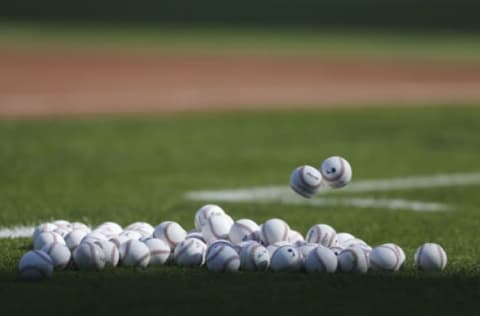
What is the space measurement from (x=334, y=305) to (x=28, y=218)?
3.77 m

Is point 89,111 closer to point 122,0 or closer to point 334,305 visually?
point 334,305

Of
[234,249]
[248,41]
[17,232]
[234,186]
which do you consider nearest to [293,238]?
[234,249]

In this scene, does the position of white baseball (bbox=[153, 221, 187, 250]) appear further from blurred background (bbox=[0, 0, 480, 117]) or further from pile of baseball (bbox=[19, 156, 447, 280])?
blurred background (bbox=[0, 0, 480, 117])

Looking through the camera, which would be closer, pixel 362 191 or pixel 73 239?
pixel 73 239

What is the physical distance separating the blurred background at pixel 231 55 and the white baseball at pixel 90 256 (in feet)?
38.8

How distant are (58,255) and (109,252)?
0.28 metres

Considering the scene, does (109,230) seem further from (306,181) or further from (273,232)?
(306,181)

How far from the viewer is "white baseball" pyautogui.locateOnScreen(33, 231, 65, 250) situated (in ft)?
20.5

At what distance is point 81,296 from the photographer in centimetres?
531

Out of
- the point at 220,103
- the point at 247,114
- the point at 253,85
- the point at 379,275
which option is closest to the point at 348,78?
the point at 253,85

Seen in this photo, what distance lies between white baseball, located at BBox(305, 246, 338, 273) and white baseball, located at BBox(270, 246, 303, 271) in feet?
0.18

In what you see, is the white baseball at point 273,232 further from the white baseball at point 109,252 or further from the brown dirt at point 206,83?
the brown dirt at point 206,83

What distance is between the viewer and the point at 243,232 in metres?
6.48

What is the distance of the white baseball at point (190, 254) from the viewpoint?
612cm
